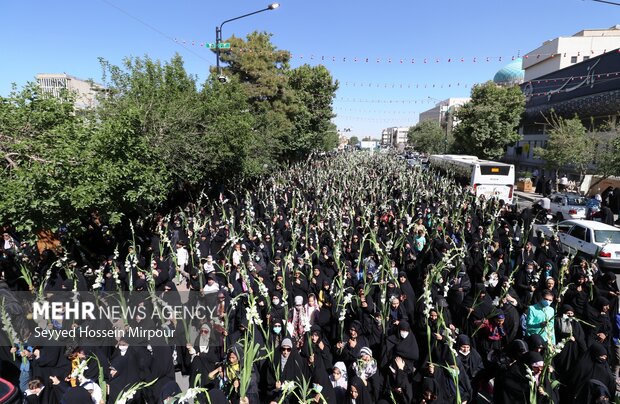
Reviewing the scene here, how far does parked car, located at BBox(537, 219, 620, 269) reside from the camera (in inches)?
420

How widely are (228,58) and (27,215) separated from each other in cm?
2116

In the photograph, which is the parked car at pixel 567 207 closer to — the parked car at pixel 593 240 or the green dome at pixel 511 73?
the parked car at pixel 593 240

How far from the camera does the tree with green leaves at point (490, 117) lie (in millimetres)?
34219

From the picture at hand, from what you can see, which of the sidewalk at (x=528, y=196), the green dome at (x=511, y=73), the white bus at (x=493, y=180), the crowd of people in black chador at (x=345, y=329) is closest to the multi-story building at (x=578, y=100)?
the sidewalk at (x=528, y=196)

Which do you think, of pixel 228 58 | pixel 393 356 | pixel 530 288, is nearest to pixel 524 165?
pixel 228 58

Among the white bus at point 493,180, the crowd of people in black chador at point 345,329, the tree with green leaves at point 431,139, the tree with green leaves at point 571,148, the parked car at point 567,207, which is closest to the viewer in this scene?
the crowd of people in black chador at point 345,329

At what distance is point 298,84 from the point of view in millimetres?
33062

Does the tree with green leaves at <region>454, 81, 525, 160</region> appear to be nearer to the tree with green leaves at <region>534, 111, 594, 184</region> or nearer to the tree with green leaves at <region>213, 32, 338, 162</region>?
the tree with green leaves at <region>534, 111, 594, 184</region>

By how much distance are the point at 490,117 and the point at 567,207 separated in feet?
60.6

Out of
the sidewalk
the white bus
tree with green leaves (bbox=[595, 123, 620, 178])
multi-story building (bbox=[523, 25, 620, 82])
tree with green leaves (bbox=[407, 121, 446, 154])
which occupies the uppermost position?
multi-story building (bbox=[523, 25, 620, 82])

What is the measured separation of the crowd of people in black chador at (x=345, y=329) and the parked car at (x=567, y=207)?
26.7ft

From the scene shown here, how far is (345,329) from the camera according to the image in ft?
20.6

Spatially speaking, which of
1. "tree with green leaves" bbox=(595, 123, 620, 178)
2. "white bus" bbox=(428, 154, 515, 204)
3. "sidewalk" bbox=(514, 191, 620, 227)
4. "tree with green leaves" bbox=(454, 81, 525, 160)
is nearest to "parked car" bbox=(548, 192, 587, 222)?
"white bus" bbox=(428, 154, 515, 204)

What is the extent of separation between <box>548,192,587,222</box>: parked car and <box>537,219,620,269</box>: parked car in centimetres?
523
